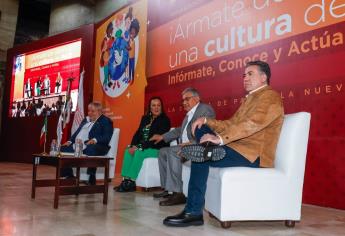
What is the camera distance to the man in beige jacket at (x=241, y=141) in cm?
207

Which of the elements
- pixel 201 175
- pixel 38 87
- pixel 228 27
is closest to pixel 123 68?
pixel 228 27

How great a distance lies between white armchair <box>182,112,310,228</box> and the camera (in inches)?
82.7

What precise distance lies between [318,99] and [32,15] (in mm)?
9684

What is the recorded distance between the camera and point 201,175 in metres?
2.16

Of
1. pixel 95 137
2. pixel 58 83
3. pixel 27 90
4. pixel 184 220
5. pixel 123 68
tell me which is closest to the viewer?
pixel 184 220

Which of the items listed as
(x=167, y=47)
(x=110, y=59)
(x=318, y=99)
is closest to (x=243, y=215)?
(x=318, y=99)

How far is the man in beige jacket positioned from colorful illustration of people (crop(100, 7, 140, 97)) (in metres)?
3.75

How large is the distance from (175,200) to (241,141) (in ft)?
3.41

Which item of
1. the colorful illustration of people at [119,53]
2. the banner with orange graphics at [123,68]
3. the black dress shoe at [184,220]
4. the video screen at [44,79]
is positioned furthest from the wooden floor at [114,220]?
the video screen at [44,79]

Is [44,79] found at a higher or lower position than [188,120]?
higher

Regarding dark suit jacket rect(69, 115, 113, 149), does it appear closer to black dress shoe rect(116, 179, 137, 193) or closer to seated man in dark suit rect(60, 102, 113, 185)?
seated man in dark suit rect(60, 102, 113, 185)

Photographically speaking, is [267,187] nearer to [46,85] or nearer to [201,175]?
[201,175]

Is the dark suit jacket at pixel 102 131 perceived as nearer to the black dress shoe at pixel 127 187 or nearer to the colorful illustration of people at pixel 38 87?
Result: the black dress shoe at pixel 127 187

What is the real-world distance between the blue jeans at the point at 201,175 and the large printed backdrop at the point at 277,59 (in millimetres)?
1154
